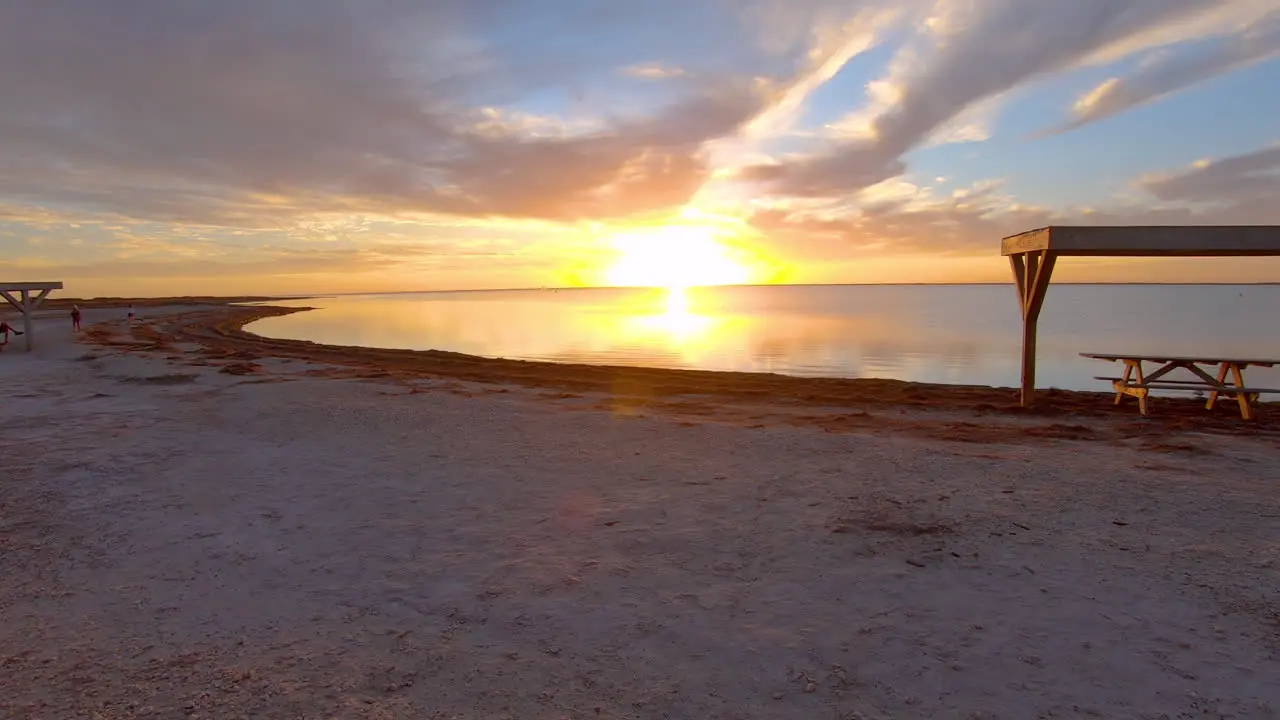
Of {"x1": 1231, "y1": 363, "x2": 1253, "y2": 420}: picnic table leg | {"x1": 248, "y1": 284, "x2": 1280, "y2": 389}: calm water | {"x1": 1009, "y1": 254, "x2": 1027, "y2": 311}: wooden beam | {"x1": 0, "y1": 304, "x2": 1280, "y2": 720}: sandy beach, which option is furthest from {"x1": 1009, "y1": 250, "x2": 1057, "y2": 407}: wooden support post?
{"x1": 248, "y1": 284, "x2": 1280, "y2": 389}: calm water

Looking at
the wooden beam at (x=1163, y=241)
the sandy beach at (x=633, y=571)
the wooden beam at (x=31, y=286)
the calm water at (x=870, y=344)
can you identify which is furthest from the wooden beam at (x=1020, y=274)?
the wooden beam at (x=31, y=286)

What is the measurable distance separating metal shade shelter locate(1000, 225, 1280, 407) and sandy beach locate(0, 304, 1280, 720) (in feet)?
8.76

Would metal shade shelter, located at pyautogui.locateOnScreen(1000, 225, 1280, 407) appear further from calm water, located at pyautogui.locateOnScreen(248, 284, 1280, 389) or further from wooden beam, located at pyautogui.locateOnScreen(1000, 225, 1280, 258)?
calm water, located at pyautogui.locateOnScreen(248, 284, 1280, 389)

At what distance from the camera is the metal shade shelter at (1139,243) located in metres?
8.98

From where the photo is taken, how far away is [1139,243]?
364 inches

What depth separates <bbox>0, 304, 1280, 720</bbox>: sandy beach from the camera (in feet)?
10.4

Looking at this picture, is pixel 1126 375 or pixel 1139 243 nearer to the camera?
Answer: pixel 1139 243

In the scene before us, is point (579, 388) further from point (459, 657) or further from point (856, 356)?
point (856, 356)

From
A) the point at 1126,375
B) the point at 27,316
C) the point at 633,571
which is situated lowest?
the point at 633,571

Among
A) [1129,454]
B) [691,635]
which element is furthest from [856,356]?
[691,635]

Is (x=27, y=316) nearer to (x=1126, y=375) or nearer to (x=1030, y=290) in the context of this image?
(x=1030, y=290)

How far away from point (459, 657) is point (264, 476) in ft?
14.9

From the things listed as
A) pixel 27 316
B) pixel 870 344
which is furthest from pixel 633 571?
pixel 870 344

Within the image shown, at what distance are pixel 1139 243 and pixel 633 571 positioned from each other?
934cm
